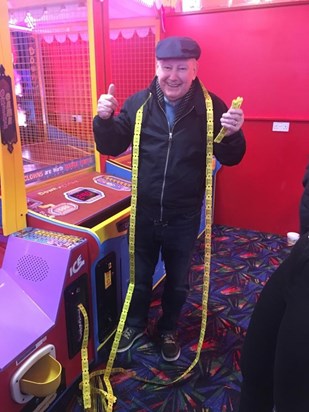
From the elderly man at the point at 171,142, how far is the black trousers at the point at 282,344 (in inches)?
24.1

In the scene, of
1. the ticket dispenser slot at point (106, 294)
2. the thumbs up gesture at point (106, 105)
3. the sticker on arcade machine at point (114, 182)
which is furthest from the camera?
the sticker on arcade machine at point (114, 182)

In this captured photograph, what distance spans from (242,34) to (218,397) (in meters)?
2.90

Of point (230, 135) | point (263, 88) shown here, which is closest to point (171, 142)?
point (230, 135)

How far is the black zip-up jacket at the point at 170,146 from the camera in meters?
1.53

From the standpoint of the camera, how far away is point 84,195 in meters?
1.92

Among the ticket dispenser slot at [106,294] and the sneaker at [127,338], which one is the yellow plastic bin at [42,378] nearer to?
the ticket dispenser slot at [106,294]

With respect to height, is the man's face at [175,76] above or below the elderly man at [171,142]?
above

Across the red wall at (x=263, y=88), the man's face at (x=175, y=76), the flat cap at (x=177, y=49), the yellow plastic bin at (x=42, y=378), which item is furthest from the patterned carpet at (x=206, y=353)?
the flat cap at (x=177, y=49)

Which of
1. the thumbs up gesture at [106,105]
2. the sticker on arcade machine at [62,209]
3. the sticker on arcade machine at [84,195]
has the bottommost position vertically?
the sticker on arcade machine at [62,209]

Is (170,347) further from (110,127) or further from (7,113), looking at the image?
(7,113)

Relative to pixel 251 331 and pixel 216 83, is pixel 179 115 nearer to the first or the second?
pixel 251 331

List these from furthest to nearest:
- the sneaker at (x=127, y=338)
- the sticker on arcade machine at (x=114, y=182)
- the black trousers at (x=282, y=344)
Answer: the sticker on arcade machine at (x=114, y=182) < the sneaker at (x=127, y=338) < the black trousers at (x=282, y=344)

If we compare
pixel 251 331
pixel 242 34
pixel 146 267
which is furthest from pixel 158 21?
pixel 251 331

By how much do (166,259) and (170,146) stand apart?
60cm
